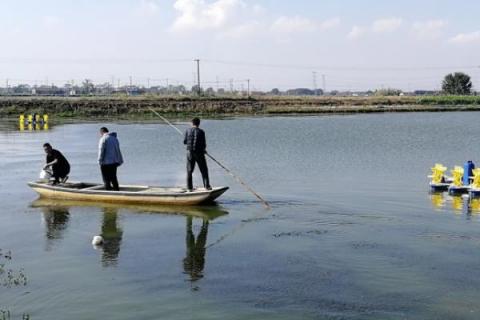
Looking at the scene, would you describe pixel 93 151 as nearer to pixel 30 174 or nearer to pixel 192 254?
pixel 30 174

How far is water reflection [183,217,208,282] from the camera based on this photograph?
1013 cm

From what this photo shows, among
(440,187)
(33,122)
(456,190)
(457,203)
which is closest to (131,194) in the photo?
(457,203)

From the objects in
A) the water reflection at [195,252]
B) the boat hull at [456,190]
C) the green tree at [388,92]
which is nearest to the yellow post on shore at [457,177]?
the boat hull at [456,190]

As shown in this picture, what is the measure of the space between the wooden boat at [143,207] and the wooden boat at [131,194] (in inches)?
3.8

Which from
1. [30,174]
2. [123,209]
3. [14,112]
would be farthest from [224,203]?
[14,112]

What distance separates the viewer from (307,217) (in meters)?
14.1

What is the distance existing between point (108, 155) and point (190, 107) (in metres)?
56.4

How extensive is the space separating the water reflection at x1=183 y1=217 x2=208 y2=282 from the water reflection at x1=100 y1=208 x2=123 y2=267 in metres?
1.22

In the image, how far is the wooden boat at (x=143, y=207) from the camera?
48.0 feet

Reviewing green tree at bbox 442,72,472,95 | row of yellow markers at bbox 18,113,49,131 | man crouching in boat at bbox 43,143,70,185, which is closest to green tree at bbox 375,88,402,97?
green tree at bbox 442,72,472,95

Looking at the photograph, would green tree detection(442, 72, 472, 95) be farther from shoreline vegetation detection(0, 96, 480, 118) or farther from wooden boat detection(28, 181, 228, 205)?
wooden boat detection(28, 181, 228, 205)

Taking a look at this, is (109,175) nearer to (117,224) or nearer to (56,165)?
(56,165)

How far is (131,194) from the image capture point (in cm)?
1538

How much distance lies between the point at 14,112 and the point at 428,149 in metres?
49.0
